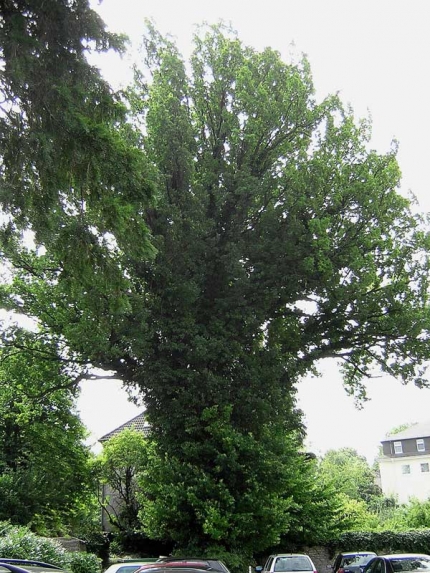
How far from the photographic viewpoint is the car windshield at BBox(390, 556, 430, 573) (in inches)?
454

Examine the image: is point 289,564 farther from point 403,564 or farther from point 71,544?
point 71,544

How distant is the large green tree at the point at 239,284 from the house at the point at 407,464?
123 feet

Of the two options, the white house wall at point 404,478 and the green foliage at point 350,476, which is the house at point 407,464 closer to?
the white house wall at point 404,478

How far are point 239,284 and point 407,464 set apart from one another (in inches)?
1752

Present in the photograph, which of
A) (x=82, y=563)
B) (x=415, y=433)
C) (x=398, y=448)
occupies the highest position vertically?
(x=415, y=433)

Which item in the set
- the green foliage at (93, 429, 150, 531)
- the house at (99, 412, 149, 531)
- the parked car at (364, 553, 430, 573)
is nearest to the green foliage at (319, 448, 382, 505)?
the green foliage at (93, 429, 150, 531)

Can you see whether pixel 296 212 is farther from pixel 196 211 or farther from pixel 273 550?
pixel 273 550

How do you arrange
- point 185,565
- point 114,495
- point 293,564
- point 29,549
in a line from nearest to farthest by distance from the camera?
point 185,565
point 29,549
point 293,564
point 114,495

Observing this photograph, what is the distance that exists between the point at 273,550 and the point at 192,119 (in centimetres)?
1716

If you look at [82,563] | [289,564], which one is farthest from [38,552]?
[289,564]

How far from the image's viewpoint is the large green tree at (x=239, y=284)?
59.3 ft

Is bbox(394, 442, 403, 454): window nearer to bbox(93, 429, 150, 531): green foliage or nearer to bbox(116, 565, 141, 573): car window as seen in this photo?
bbox(93, 429, 150, 531): green foliage

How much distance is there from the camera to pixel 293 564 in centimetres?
1658

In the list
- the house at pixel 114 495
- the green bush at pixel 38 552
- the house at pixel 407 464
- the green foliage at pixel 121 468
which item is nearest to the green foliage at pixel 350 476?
the house at pixel 407 464
